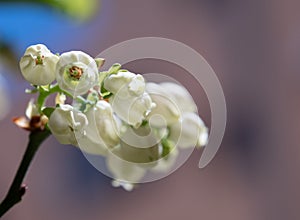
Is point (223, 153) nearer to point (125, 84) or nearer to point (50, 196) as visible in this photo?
point (50, 196)

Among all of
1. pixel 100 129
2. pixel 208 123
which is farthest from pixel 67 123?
pixel 208 123

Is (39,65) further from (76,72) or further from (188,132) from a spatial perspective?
(188,132)

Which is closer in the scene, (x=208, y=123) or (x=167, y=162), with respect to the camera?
(x=167, y=162)

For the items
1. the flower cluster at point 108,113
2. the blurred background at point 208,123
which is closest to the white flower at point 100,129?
the flower cluster at point 108,113

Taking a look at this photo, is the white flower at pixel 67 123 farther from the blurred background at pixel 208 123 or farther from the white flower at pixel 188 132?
the blurred background at pixel 208 123

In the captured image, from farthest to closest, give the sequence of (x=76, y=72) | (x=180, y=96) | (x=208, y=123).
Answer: (x=208, y=123), (x=180, y=96), (x=76, y=72)

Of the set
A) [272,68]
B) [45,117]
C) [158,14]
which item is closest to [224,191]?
[272,68]
